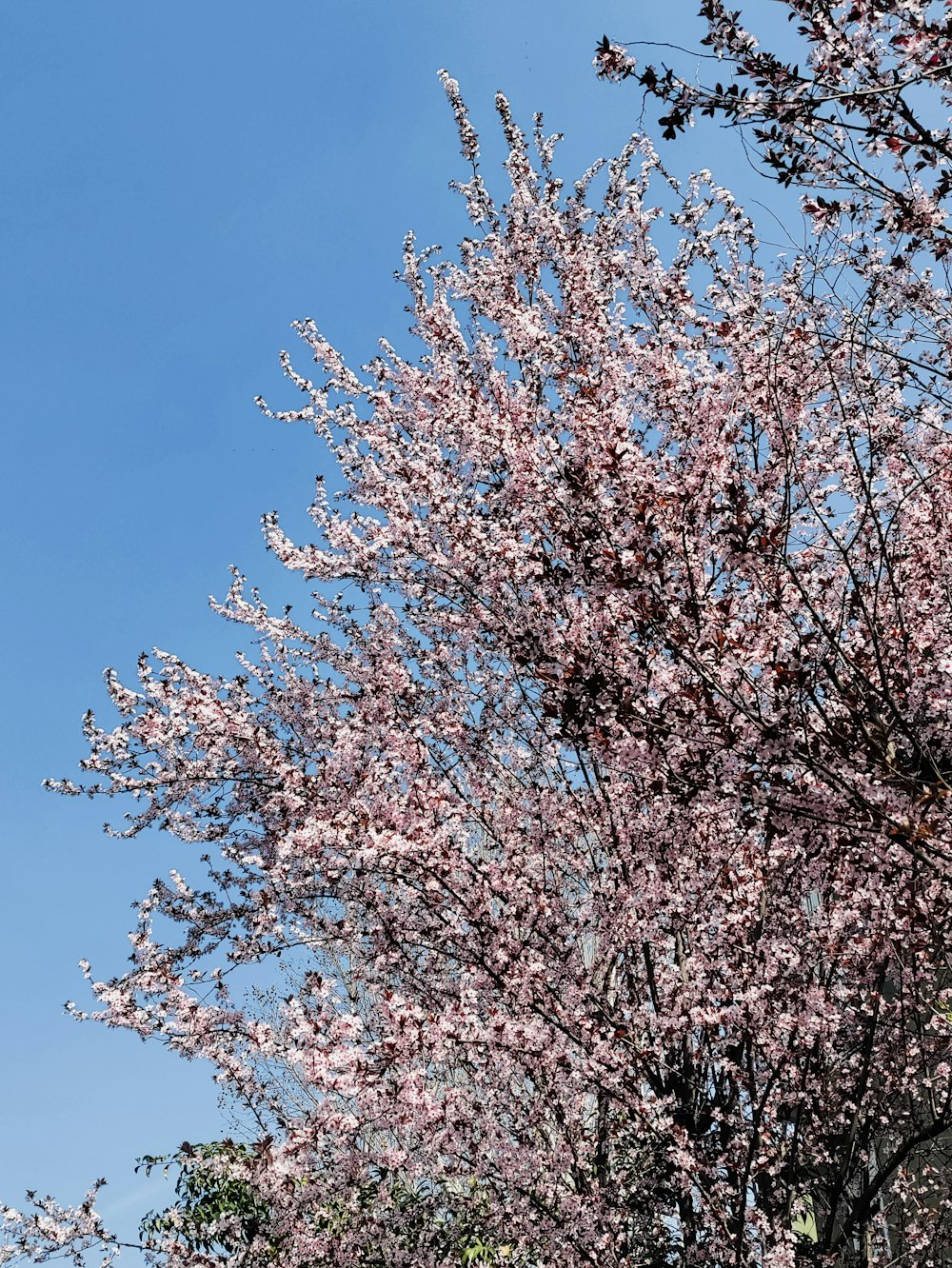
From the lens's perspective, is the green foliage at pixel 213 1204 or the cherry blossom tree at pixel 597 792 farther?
the green foliage at pixel 213 1204

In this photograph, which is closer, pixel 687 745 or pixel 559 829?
pixel 687 745

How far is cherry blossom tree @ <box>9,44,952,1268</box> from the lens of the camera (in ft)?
15.3

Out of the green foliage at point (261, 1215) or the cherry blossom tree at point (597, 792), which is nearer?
the cherry blossom tree at point (597, 792)

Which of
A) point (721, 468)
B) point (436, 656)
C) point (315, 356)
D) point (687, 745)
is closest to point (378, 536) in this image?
point (436, 656)

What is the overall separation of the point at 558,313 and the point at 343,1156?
6144mm

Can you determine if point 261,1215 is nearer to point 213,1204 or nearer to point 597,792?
point 213,1204

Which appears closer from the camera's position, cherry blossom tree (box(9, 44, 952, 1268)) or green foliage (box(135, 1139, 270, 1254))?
cherry blossom tree (box(9, 44, 952, 1268))

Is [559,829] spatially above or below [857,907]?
above

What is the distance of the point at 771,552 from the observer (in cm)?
427

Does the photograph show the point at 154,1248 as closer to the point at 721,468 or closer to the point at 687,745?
the point at 687,745

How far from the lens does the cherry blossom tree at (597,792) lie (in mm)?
4676

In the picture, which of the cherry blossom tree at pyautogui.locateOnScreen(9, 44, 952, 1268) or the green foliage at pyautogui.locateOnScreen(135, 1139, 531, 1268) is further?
the green foliage at pyautogui.locateOnScreen(135, 1139, 531, 1268)

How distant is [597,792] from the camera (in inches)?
274

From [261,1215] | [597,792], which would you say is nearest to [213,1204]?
[261,1215]
